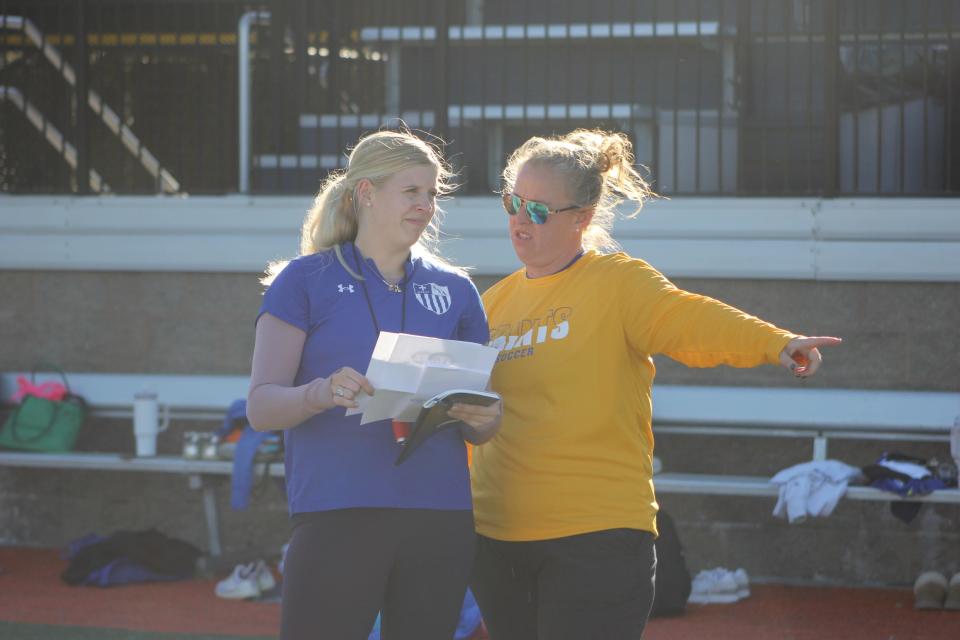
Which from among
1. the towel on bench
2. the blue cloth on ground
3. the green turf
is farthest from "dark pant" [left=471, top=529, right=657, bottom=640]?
the blue cloth on ground

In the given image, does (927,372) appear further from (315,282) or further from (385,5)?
(315,282)

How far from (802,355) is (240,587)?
4454 millimetres

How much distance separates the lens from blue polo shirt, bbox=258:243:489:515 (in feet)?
9.87

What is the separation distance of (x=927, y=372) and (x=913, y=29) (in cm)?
194

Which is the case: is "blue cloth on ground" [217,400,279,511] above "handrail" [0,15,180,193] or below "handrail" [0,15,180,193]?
below

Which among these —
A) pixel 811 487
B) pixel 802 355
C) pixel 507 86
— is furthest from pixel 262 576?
pixel 802 355

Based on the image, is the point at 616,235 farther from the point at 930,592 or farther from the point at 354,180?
the point at 354,180

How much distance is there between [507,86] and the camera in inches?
322

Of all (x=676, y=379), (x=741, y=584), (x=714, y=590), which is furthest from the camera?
(x=676, y=379)

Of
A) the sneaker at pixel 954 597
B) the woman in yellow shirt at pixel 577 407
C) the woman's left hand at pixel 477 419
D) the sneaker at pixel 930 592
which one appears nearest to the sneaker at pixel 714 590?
the sneaker at pixel 930 592

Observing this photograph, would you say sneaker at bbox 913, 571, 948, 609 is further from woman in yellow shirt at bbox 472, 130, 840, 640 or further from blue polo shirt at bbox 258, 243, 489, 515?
blue polo shirt at bbox 258, 243, 489, 515

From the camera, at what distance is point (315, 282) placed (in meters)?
3.10

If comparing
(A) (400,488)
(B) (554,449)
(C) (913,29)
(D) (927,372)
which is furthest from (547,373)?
(C) (913,29)

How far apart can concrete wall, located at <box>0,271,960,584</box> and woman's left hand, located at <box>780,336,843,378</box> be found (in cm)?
434
